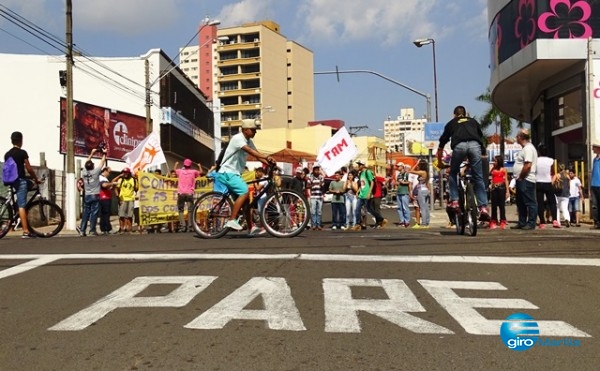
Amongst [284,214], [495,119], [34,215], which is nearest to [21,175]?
[34,215]

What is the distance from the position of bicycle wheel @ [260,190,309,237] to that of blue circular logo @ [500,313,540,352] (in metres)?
4.90

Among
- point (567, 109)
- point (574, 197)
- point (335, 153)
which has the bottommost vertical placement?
point (574, 197)

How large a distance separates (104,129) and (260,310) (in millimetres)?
30549

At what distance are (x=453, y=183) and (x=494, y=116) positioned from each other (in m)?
38.5

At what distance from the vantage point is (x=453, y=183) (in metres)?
9.05

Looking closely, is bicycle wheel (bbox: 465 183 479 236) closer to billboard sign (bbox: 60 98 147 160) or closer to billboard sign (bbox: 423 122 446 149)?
billboard sign (bbox: 423 122 446 149)

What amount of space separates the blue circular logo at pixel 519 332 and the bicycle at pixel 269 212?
4897mm

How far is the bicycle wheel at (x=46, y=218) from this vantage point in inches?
441

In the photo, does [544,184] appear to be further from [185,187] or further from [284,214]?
[185,187]

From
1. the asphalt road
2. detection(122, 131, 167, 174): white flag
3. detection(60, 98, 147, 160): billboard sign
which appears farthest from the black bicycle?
detection(60, 98, 147, 160): billboard sign

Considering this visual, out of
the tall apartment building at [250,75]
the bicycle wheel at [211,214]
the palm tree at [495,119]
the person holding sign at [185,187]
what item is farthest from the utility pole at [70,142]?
the tall apartment building at [250,75]

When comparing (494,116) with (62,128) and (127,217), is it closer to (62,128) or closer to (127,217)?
(62,128)

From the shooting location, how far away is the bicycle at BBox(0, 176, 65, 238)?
10.8 m

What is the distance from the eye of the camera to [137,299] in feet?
16.5
